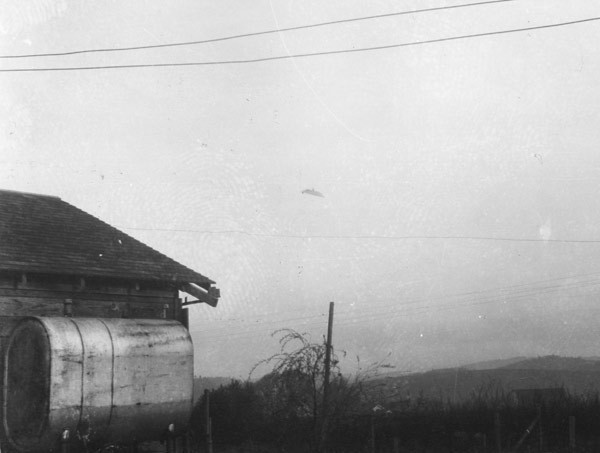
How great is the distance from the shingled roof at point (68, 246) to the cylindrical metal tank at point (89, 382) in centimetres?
179

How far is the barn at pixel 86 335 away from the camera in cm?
1188

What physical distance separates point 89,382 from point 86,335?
2.90ft

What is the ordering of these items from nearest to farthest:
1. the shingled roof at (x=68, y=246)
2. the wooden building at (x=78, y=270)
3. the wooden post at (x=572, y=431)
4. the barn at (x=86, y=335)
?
the barn at (x=86, y=335)
the wooden building at (x=78, y=270)
the shingled roof at (x=68, y=246)
the wooden post at (x=572, y=431)

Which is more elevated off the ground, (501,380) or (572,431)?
(572,431)

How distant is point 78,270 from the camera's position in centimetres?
1430

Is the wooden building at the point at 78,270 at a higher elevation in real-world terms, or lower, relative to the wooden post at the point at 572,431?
higher

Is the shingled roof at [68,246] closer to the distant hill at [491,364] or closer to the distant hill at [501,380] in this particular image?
the distant hill at [501,380]

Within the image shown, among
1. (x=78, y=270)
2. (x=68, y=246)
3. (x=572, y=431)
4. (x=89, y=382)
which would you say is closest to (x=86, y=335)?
(x=89, y=382)

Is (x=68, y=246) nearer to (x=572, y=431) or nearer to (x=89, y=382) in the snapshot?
(x=89, y=382)

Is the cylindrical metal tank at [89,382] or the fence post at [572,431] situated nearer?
the cylindrical metal tank at [89,382]

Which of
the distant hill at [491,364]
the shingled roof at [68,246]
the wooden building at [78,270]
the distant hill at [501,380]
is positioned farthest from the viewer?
the distant hill at [491,364]

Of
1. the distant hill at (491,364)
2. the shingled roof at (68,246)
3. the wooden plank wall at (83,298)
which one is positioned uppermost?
the shingled roof at (68,246)

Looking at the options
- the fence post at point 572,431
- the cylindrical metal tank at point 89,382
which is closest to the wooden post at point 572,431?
the fence post at point 572,431

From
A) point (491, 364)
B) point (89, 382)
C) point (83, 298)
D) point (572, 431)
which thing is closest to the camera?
point (89, 382)
